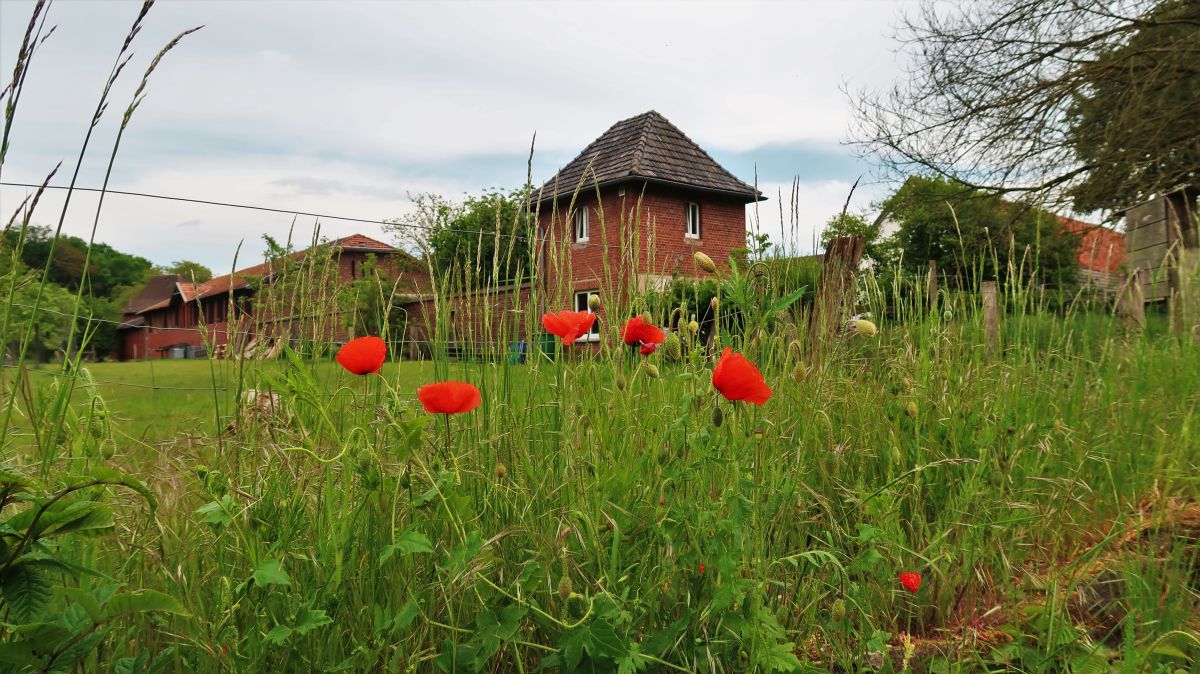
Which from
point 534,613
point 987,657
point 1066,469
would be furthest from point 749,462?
point 1066,469

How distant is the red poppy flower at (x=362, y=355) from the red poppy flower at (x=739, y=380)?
614 mm

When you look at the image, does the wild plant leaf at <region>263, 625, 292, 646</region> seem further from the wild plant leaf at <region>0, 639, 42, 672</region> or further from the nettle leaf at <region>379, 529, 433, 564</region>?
the wild plant leaf at <region>0, 639, 42, 672</region>

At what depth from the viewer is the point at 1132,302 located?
13.6 ft

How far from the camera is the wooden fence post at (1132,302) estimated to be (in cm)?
365

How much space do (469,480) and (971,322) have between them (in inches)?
94.1

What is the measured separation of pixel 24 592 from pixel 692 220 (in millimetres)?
22648

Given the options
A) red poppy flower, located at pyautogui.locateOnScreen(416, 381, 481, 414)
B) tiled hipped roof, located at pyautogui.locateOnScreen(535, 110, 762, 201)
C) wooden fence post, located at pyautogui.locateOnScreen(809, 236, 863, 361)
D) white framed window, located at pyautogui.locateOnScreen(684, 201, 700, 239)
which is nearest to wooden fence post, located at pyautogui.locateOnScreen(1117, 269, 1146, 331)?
wooden fence post, located at pyautogui.locateOnScreen(809, 236, 863, 361)

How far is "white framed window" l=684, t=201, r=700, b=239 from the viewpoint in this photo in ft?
74.7

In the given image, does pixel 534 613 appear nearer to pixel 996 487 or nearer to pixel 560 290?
pixel 560 290

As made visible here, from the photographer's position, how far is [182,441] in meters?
2.13

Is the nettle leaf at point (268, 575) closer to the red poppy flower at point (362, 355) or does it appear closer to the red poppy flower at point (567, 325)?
the red poppy flower at point (362, 355)

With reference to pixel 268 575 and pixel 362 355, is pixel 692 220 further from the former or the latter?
pixel 268 575

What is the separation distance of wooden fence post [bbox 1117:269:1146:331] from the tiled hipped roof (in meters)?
16.2

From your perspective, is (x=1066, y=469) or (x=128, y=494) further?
(x=1066, y=469)
